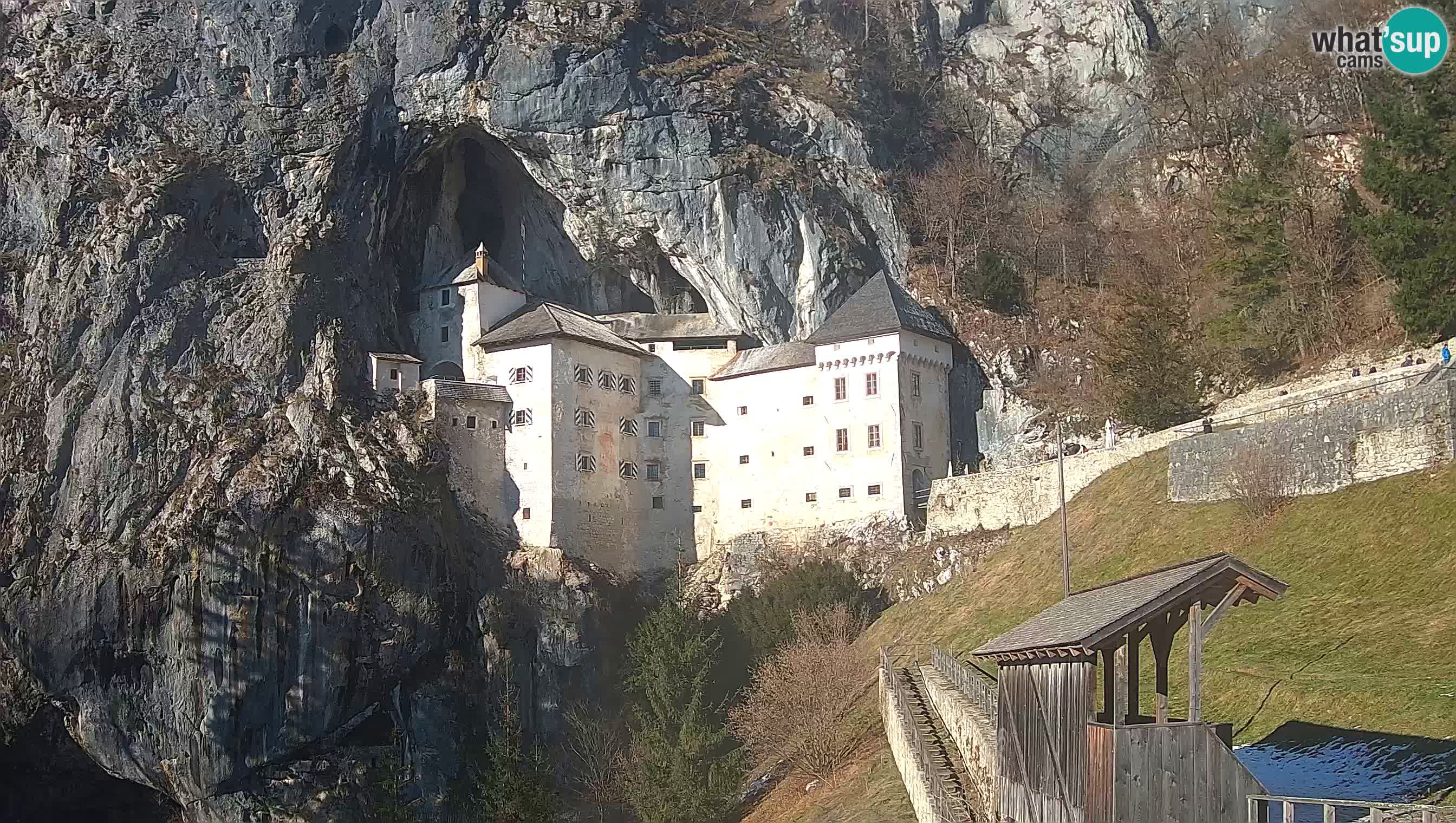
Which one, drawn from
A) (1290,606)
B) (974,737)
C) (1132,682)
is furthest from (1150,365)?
(1132,682)

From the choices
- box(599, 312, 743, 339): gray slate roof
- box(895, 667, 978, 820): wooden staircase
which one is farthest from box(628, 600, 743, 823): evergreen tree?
box(599, 312, 743, 339): gray slate roof

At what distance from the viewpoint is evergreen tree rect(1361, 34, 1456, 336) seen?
3809 centimetres

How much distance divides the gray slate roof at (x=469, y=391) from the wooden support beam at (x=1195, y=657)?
127 feet

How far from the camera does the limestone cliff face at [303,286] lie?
49.4 meters

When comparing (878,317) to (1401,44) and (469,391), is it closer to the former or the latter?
(469,391)

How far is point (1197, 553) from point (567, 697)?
23966 millimetres

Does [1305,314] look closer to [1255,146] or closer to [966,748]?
[1255,146]

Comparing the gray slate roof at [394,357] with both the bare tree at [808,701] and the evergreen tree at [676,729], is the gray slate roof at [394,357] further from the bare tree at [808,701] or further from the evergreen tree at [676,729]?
the bare tree at [808,701]

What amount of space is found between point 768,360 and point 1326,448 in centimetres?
2494

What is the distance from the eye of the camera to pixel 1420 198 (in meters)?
39.6

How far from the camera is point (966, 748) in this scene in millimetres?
27125

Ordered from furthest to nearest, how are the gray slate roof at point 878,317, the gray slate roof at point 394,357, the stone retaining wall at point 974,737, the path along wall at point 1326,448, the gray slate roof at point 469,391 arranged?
the gray slate roof at point 394,357, the gray slate roof at point 469,391, the gray slate roof at point 878,317, the path along wall at point 1326,448, the stone retaining wall at point 974,737

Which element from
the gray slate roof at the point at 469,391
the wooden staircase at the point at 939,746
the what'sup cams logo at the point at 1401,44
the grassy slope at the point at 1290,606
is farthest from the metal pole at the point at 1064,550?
the gray slate roof at the point at 469,391

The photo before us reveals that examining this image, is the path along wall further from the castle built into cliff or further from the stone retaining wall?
the castle built into cliff
